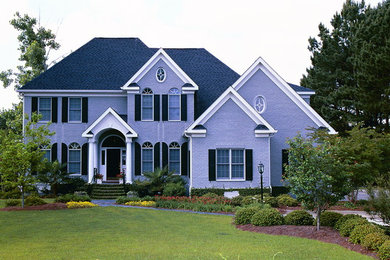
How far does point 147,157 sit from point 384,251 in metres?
18.6

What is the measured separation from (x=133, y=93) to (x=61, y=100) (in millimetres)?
4964

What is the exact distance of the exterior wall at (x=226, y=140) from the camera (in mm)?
22719

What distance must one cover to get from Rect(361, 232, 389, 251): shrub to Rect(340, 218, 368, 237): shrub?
97 centimetres

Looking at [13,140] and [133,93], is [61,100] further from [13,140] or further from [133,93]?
[13,140]

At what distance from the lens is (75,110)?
26953 mm

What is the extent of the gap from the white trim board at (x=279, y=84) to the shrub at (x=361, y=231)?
1470 centimetres

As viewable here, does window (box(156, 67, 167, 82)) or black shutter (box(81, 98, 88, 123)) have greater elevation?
window (box(156, 67, 167, 82))

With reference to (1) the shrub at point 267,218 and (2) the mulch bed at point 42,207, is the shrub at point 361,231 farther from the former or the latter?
(2) the mulch bed at point 42,207

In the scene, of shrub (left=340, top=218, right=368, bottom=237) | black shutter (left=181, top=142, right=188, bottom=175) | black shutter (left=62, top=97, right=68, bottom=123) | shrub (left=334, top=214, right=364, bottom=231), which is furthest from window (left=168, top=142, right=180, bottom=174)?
shrub (left=340, top=218, right=368, bottom=237)

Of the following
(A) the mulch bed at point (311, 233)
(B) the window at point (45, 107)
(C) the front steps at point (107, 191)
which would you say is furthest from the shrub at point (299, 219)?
(B) the window at point (45, 107)

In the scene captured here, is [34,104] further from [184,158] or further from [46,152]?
[184,158]

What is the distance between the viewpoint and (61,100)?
26.7 metres

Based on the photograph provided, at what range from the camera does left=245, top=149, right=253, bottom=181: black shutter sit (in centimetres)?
2275

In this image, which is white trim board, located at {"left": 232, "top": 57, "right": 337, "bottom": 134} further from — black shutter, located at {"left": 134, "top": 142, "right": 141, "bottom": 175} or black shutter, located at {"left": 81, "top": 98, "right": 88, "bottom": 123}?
black shutter, located at {"left": 81, "top": 98, "right": 88, "bottom": 123}
